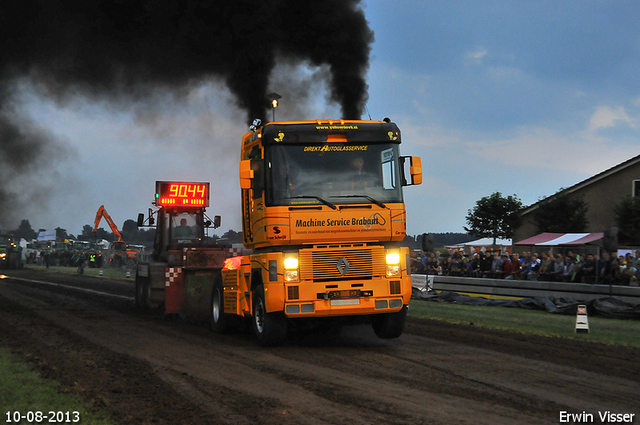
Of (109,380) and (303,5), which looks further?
(303,5)

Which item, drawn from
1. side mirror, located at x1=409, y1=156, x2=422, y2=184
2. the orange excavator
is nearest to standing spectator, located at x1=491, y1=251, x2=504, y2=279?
side mirror, located at x1=409, y1=156, x2=422, y2=184

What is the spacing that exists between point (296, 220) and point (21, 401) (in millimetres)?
4591

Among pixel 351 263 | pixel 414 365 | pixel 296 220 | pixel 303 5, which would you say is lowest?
pixel 414 365

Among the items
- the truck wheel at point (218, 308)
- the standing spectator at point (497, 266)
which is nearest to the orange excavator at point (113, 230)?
the standing spectator at point (497, 266)

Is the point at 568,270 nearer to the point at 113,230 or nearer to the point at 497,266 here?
the point at 497,266

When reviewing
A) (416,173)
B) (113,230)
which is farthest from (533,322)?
(113,230)

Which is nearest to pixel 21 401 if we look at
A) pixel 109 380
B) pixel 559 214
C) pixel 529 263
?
pixel 109 380

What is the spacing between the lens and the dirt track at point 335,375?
5.97 metres

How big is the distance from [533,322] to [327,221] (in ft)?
21.7

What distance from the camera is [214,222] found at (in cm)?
1747

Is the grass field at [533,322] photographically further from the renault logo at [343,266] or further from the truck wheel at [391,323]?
the renault logo at [343,266]

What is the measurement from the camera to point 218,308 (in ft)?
41.4

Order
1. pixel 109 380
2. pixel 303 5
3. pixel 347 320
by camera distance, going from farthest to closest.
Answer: pixel 303 5 → pixel 347 320 → pixel 109 380

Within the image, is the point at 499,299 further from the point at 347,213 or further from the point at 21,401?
the point at 21,401
